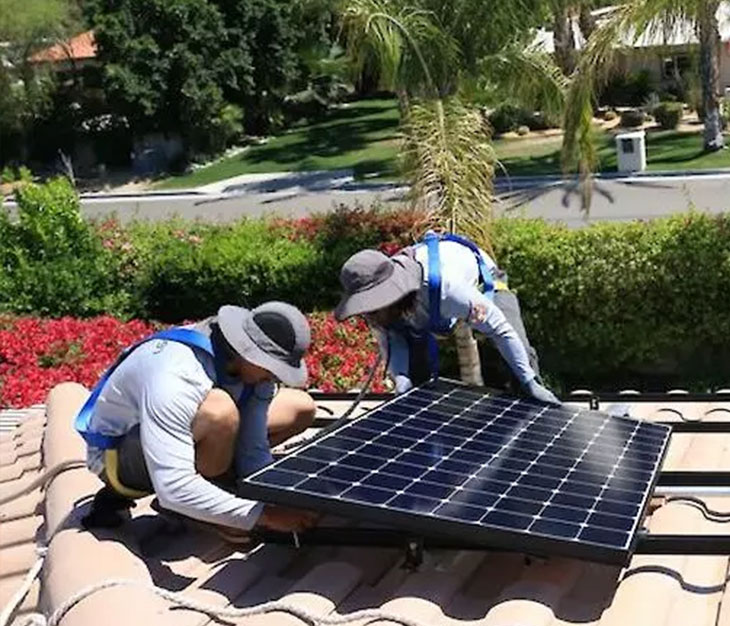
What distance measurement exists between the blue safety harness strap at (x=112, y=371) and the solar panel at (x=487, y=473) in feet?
1.56

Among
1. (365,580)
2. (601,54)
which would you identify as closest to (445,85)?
(601,54)

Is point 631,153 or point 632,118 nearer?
point 631,153

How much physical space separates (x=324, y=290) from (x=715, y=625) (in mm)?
10071

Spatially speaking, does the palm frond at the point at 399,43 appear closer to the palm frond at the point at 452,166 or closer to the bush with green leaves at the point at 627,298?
the palm frond at the point at 452,166

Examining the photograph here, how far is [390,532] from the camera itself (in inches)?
157

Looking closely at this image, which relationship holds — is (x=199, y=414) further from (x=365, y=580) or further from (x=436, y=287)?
(x=436, y=287)

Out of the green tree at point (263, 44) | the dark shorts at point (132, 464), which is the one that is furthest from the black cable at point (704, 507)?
the green tree at point (263, 44)

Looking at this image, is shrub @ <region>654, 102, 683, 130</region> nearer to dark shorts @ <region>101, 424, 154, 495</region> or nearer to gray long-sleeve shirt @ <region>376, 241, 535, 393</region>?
gray long-sleeve shirt @ <region>376, 241, 535, 393</region>

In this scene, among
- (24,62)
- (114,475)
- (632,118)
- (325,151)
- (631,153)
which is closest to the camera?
(114,475)

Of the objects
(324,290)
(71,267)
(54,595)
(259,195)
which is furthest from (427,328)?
(259,195)

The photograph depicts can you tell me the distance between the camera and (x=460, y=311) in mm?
5434

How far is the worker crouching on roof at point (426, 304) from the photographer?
5.21 m

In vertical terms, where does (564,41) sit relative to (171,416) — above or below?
above

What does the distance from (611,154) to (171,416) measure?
30797 millimetres
